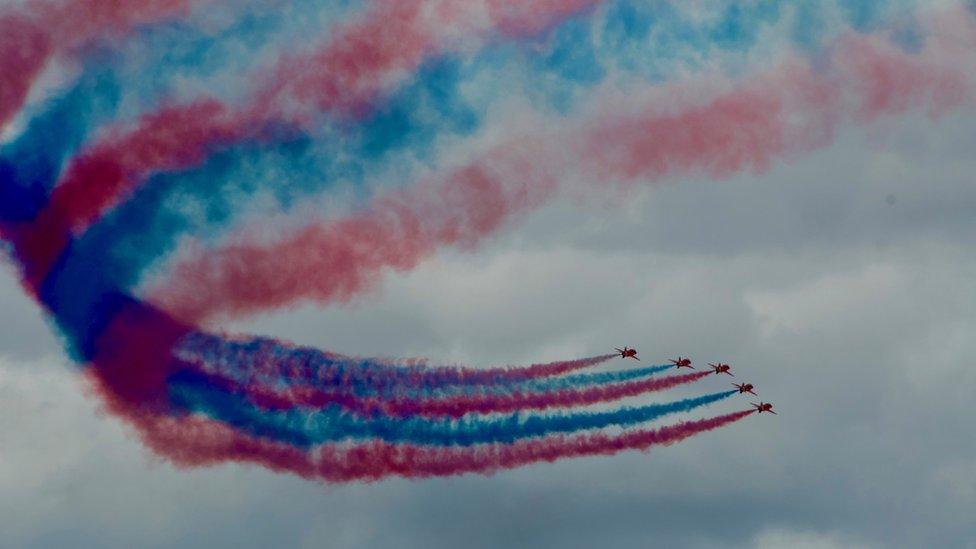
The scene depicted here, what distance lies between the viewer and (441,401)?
4291 inches

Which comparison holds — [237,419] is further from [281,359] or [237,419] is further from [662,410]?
[662,410]

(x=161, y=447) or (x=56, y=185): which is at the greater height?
(x=56, y=185)

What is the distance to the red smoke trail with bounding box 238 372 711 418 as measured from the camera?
108m

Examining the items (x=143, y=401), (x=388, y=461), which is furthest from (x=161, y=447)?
(x=388, y=461)

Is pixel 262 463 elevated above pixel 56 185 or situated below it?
below

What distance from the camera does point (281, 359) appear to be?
107m

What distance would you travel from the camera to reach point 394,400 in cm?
10838

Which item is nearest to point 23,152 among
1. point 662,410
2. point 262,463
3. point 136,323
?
point 136,323

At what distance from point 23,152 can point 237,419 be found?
1426cm

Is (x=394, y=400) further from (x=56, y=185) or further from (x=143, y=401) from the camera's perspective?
(x=56, y=185)

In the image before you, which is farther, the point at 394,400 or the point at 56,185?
the point at 394,400

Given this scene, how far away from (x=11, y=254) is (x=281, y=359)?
1133cm

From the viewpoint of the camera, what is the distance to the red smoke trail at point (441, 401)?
353 feet

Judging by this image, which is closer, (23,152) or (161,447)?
(23,152)
